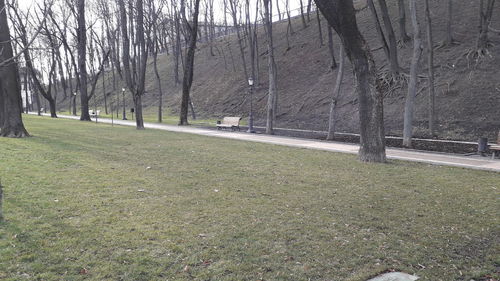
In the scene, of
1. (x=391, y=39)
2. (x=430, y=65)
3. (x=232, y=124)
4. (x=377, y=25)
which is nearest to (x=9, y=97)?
(x=232, y=124)

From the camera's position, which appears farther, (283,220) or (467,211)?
(467,211)

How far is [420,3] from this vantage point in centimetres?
3019

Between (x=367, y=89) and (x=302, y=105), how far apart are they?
54.0 feet

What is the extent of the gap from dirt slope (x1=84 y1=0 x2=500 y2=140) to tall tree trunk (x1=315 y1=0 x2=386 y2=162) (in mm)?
8058

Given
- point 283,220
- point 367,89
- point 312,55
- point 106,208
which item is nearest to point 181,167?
point 106,208

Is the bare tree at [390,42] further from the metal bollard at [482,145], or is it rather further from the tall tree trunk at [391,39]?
the metal bollard at [482,145]

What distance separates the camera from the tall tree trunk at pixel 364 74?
8.36 metres

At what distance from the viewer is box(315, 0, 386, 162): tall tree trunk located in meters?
8.36

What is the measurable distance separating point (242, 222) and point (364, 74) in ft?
19.1

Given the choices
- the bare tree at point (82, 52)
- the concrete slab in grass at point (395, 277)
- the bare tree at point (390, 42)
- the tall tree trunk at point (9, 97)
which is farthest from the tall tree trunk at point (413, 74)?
the bare tree at point (82, 52)

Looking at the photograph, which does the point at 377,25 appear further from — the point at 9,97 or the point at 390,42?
the point at 9,97

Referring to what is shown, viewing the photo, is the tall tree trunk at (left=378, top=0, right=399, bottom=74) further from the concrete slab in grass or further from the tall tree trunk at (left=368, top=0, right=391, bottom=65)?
the concrete slab in grass

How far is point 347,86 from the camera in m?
24.3

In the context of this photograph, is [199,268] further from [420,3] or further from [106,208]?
[420,3]
